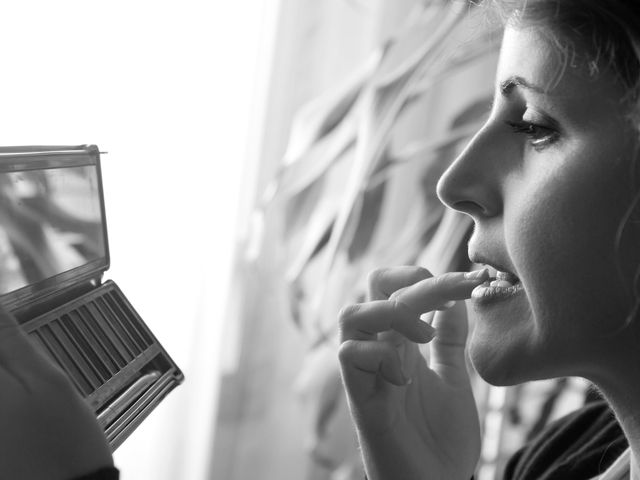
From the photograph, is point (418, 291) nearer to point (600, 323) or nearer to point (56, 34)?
point (600, 323)

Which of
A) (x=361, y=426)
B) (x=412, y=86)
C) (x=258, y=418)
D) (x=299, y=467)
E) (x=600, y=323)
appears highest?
(x=412, y=86)

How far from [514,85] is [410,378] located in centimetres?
26

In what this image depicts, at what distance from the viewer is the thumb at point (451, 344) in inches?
27.8

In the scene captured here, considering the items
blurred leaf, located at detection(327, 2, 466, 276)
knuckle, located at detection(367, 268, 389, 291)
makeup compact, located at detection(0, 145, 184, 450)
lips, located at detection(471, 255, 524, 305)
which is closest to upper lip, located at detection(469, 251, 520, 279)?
lips, located at detection(471, 255, 524, 305)

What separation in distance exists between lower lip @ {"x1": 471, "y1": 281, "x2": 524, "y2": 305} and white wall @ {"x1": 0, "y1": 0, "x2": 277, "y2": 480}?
0.76 meters

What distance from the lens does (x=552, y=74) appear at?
502 mm

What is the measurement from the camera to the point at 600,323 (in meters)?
0.52

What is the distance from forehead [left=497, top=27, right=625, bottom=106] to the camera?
0.50m

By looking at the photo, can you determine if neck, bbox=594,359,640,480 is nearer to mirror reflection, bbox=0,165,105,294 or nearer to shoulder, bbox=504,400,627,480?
shoulder, bbox=504,400,627,480

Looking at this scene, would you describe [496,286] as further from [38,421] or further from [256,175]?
[256,175]

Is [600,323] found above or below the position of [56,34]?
below

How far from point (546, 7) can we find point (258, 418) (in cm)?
122

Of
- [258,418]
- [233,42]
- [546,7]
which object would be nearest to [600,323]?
[546,7]

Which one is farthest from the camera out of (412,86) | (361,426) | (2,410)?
(412,86)
